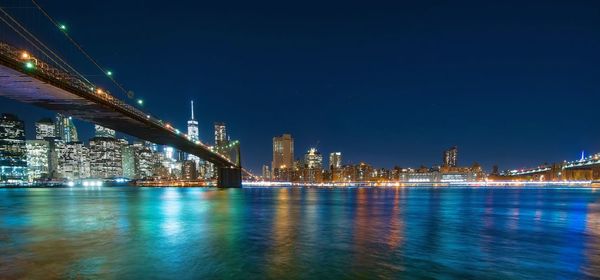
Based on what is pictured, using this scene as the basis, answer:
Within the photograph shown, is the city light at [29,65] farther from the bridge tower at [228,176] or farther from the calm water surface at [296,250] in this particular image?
the bridge tower at [228,176]

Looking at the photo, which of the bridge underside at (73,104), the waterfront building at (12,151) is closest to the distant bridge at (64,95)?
the bridge underside at (73,104)

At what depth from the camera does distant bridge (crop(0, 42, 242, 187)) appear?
27.9 m

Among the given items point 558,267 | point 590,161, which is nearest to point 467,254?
point 558,267

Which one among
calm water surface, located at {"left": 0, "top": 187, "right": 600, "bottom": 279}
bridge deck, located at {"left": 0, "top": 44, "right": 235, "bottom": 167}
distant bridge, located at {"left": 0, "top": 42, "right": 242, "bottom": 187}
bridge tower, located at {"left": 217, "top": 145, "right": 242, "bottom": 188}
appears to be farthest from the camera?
bridge tower, located at {"left": 217, "top": 145, "right": 242, "bottom": 188}

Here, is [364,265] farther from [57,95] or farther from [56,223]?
[57,95]

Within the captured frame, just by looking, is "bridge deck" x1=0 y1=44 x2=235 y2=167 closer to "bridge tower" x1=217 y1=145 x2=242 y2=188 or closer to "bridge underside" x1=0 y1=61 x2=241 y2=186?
"bridge underside" x1=0 y1=61 x2=241 y2=186

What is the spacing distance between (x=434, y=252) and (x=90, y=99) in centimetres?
3189

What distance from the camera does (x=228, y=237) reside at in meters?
21.3

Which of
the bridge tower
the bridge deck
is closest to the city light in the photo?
the bridge deck

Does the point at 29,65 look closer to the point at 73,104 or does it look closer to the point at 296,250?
the point at 73,104

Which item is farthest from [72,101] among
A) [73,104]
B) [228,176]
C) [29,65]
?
[228,176]

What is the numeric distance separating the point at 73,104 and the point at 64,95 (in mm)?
4125

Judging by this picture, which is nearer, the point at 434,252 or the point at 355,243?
the point at 434,252

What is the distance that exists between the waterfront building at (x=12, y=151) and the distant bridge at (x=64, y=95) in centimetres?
12111
